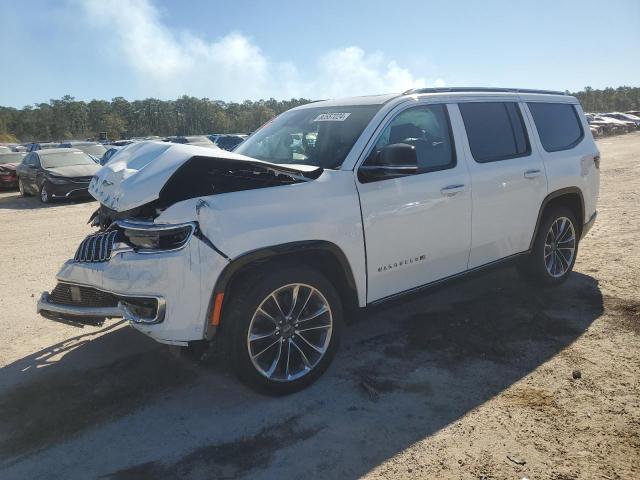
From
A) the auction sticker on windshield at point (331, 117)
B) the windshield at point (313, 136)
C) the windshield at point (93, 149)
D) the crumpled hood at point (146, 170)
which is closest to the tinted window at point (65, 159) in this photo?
the windshield at point (93, 149)

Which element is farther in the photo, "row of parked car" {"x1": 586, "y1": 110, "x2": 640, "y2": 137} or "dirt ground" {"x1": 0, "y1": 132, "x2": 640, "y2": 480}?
"row of parked car" {"x1": 586, "y1": 110, "x2": 640, "y2": 137}

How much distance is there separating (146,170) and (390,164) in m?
1.69

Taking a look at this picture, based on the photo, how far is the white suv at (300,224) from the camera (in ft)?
10.2

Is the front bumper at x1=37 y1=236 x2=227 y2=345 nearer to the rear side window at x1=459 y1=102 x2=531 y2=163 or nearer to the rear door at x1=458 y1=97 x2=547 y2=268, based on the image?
the rear door at x1=458 y1=97 x2=547 y2=268

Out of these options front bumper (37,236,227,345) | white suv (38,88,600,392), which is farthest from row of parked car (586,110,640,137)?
front bumper (37,236,227,345)

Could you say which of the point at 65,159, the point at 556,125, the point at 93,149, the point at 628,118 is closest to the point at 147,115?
the point at 628,118

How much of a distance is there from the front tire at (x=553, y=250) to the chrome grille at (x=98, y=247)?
157 inches

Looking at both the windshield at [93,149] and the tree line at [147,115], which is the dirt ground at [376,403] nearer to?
the windshield at [93,149]

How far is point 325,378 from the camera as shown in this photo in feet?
12.4

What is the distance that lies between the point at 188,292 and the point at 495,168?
299 centimetres

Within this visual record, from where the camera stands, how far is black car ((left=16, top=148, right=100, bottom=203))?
555 inches

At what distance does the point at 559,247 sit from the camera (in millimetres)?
5555

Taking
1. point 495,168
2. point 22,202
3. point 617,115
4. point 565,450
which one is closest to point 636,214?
point 495,168

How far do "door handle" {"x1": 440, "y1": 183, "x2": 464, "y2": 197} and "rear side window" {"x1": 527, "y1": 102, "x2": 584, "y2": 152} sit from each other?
1.55 m
